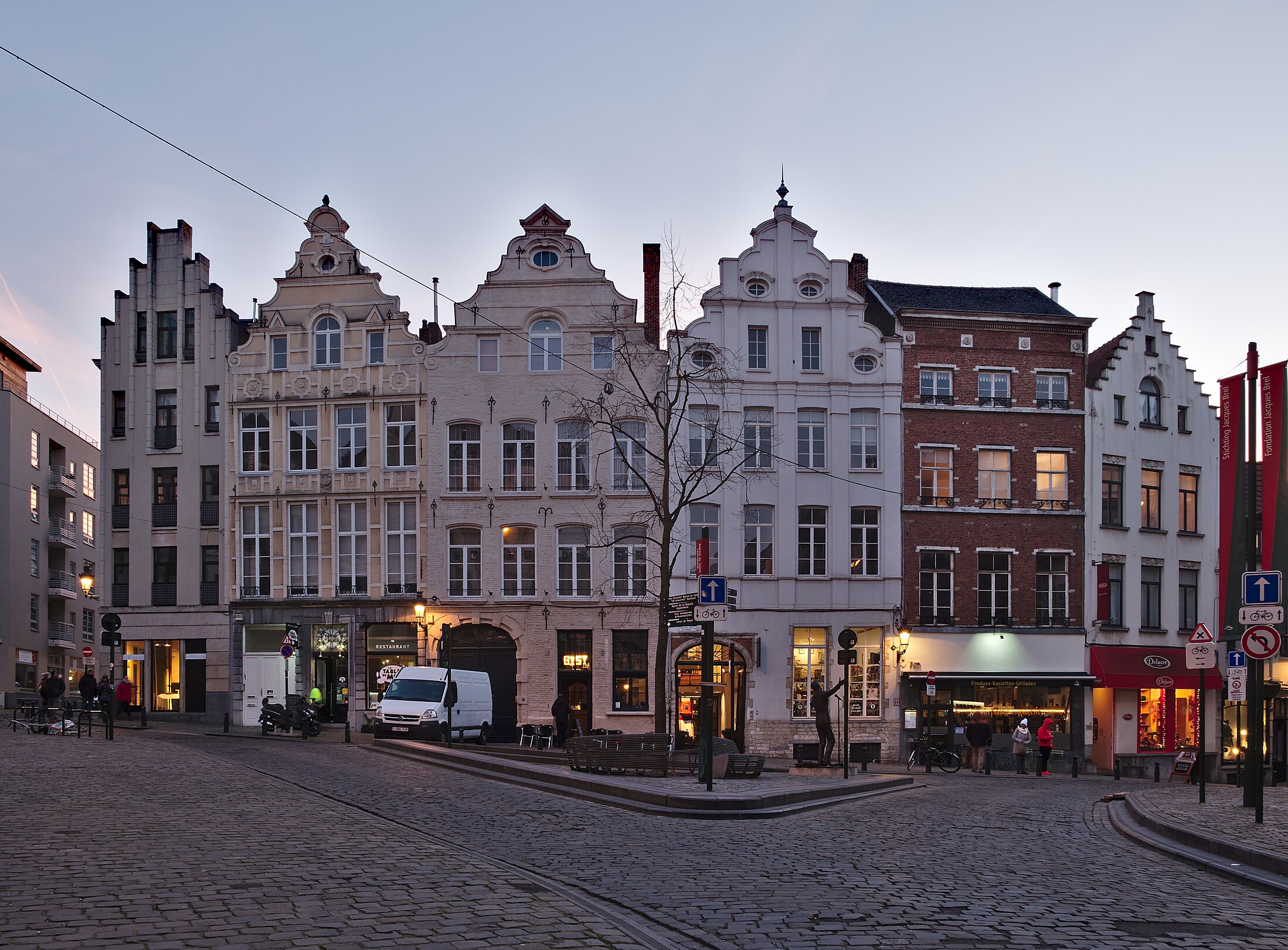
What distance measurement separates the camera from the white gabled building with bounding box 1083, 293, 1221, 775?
1700 inches

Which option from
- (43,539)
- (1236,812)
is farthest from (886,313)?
(43,539)

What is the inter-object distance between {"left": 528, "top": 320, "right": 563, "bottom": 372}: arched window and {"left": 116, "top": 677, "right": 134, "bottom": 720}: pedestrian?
16726mm

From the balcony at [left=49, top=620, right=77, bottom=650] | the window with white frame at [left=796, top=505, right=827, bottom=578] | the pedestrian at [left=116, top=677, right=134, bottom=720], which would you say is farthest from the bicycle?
the balcony at [left=49, top=620, right=77, bottom=650]

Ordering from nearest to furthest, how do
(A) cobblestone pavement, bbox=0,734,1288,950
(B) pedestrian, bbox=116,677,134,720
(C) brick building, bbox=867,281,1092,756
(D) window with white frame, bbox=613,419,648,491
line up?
1. (A) cobblestone pavement, bbox=0,734,1288,950
2. (C) brick building, bbox=867,281,1092,756
3. (D) window with white frame, bbox=613,419,648,491
4. (B) pedestrian, bbox=116,677,134,720

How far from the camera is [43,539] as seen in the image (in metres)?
66.4

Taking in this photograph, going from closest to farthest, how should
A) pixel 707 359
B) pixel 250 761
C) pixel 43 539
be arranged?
pixel 250 761 < pixel 707 359 < pixel 43 539

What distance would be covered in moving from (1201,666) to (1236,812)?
323 centimetres

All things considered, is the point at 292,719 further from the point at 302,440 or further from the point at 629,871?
the point at 629,871

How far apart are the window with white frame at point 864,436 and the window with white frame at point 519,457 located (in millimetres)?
10202

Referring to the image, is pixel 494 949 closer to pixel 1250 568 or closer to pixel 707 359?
pixel 1250 568

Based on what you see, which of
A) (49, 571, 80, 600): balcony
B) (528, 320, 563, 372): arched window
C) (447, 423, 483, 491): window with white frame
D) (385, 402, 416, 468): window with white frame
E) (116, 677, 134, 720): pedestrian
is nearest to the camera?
(116, 677, 134, 720): pedestrian

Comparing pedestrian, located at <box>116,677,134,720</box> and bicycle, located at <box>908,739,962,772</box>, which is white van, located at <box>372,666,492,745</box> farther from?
bicycle, located at <box>908,739,962,772</box>

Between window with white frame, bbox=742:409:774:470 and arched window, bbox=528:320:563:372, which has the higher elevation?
arched window, bbox=528:320:563:372

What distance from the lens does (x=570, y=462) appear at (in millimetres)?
43781
